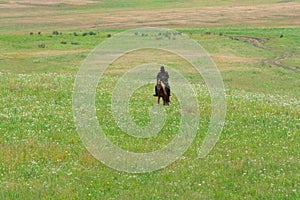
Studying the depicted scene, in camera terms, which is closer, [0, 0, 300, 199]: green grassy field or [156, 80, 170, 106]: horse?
[0, 0, 300, 199]: green grassy field

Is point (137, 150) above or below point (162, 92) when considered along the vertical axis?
below

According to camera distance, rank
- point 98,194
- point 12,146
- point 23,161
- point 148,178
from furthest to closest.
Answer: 1. point 12,146
2. point 23,161
3. point 148,178
4. point 98,194

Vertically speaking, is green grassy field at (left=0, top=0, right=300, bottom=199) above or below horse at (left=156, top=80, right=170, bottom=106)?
below

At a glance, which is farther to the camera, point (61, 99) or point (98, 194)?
point (61, 99)

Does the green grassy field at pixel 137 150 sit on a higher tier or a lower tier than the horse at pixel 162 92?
lower

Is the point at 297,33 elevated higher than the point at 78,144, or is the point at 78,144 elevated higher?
the point at 78,144

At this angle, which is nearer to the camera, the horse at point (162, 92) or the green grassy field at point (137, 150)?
the green grassy field at point (137, 150)

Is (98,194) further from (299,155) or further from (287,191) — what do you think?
(299,155)

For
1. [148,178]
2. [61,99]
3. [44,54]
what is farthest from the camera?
[44,54]

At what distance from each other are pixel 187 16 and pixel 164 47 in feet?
217

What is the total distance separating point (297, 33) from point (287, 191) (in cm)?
8548

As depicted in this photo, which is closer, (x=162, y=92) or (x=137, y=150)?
(x=137, y=150)

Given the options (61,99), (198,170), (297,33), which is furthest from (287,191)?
(297,33)

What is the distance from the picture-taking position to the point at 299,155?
58.3 feet
